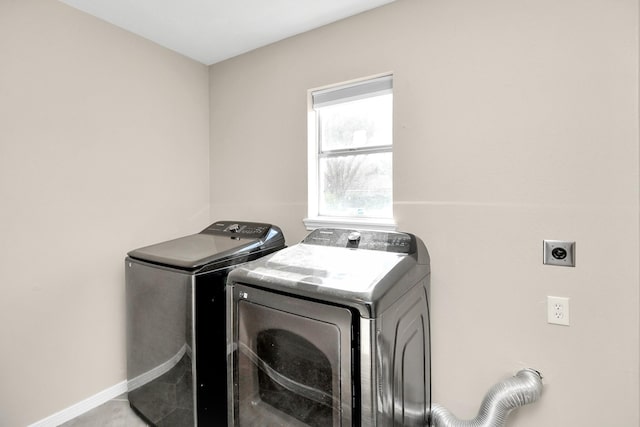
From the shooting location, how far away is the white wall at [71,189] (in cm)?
161

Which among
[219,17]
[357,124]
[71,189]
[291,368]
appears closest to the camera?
[291,368]

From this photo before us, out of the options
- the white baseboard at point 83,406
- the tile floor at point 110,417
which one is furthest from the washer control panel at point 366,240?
the white baseboard at point 83,406

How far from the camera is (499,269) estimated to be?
1.50 meters

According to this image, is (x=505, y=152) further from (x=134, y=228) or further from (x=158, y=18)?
(x=134, y=228)

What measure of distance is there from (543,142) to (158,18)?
232 cm

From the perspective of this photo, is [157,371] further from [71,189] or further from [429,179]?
[429,179]

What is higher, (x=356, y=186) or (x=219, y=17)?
(x=219, y=17)

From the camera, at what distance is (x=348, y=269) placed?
A: 1291 millimetres

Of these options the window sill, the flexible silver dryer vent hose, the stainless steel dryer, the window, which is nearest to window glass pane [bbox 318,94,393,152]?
the window

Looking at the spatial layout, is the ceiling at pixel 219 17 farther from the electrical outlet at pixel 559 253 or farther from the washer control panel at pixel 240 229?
the electrical outlet at pixel 559 253

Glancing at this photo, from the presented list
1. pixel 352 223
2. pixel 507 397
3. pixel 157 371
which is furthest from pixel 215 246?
pixel 507 397

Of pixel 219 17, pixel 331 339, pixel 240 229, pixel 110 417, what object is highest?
pixel 219 17

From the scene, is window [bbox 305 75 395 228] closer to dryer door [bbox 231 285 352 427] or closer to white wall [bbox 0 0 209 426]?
dryer door [bbox 231 285 352 427]

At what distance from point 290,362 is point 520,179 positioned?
1.36 metres
